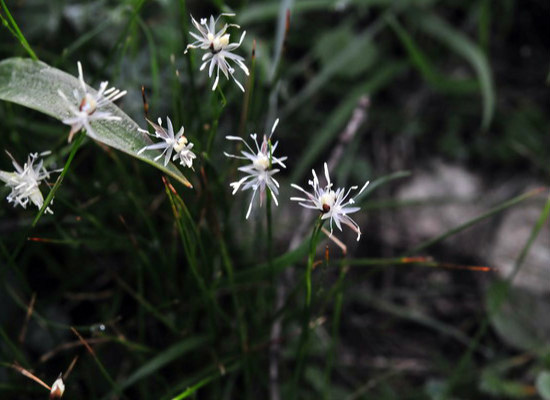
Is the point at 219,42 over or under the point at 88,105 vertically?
over

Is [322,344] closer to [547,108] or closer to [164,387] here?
[164,387]

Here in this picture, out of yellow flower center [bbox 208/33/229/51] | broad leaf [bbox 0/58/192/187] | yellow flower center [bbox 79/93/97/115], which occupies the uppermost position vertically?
yellow flower center [bbox 208/33/229/51]

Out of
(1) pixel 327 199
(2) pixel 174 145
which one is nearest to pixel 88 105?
(2) pixel 174 145

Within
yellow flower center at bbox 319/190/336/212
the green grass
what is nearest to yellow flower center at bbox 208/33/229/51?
the green grass

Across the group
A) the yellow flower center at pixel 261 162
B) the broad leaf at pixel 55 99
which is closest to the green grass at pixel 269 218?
the broad leaf at pixel 55 99

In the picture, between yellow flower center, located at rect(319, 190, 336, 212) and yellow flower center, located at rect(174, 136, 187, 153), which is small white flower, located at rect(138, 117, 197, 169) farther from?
yellow flower center, located at rect(319, 190, 336, 212)

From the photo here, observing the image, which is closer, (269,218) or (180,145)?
(180,145)

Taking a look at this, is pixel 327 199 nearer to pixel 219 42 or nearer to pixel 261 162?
pixel 261 162

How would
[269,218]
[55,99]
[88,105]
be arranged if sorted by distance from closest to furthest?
[88,105] < [55,99] < [269,218]

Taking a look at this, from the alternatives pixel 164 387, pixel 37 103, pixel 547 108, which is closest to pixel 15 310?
pixel 164 387
